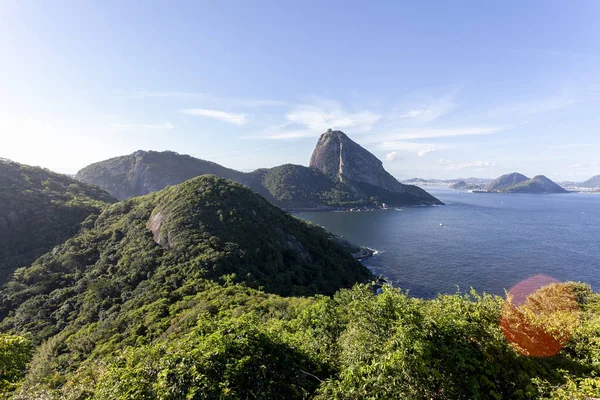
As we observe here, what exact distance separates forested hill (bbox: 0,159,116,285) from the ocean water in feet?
298

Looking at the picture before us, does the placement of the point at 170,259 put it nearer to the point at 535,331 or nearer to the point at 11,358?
the point at 11,358

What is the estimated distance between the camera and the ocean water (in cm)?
7641

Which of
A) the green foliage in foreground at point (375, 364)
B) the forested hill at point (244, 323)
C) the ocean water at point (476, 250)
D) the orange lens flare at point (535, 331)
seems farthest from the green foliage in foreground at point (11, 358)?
the ocean water at point (476, 250)

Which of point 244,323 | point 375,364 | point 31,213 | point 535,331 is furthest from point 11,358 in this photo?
point 31,213

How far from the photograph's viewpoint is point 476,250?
340 feet

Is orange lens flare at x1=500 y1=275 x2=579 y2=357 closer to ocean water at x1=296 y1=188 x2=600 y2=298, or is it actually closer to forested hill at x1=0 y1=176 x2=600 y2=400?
forested hill at x1=0 y1=176 x2=600 y2=400

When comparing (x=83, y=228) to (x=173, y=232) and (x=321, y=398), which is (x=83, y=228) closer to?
(x=173, y=232)

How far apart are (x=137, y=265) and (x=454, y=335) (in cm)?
5545

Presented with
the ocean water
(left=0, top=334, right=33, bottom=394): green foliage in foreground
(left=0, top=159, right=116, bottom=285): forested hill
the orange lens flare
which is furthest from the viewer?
the ocean water

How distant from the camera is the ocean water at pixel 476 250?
76.4 metres

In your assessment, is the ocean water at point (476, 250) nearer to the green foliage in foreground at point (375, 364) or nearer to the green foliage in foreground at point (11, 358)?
the green foliage in foreground at point (375, 364)

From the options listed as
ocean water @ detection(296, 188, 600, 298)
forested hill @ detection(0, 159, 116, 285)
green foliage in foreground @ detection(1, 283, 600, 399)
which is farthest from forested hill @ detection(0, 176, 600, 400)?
ocean water @ detection(296, 188, 600, 298)

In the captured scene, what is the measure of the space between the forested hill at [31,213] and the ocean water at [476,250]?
90.9 m

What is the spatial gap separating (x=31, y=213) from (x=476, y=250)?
146 metres
